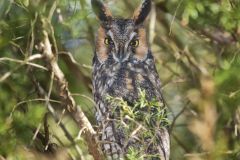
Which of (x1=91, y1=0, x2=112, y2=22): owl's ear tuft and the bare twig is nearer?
the bare twig

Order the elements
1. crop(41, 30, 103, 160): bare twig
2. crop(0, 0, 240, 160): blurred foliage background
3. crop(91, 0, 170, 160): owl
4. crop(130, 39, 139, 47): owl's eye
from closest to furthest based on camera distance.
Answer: crop(41, 30, 103, 160): bare twig
crop(0, 0, 240, 160): blurred foliage background
crop(91, 0, 170, 160): owl
crop(130, 39, 139, 47): owl's eye

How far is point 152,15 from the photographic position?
9.53ft

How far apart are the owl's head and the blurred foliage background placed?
0.29ft

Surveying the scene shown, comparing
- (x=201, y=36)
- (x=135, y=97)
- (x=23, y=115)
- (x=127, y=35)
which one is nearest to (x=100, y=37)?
(x=127, y=35)

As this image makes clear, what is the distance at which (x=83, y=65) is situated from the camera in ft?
8.99

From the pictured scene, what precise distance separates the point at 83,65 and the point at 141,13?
383 millimetres

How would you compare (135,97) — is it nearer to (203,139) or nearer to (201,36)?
(201,36)

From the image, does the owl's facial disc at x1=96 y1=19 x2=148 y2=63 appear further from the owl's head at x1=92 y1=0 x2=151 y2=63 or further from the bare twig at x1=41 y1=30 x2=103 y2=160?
the bare twig at x1=41 y1=30 x2=103 y2=160

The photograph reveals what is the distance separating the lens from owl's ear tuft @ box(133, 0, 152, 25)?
276 cm

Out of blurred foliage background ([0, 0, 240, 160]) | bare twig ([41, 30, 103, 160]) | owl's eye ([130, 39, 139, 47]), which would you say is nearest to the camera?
bare twig ([41, 30, 103, 160])

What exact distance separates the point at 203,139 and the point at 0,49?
2.01 m

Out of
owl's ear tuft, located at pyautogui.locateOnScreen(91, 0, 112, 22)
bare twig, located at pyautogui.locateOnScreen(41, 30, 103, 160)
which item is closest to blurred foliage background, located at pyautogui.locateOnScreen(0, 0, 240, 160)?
owl's ear tuft, located at pyautogui.locateOnScreen(91, 0, 112, 22)

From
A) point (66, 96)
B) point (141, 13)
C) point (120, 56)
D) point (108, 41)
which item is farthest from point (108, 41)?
point (66, 96)

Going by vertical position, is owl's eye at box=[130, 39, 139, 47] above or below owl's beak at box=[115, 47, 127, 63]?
above
